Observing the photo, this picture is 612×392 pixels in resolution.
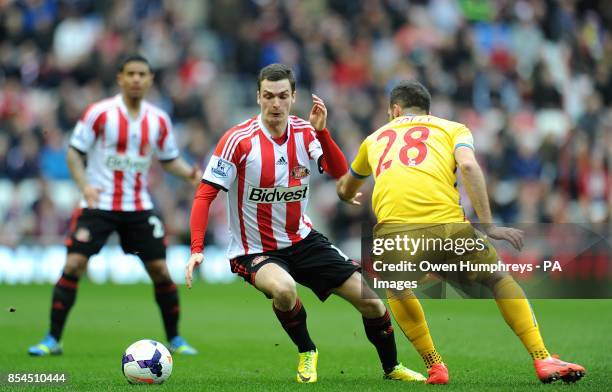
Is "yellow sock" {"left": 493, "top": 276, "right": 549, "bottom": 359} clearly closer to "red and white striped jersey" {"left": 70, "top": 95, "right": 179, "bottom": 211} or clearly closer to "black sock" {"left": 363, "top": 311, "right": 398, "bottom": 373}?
"black sock" {"left": 363, "top": 311, "right": 398, "bottom": 373}

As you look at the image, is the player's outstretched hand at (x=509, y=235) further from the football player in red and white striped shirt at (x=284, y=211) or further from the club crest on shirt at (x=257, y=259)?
the club crest on shirt at (x=257, y=259)

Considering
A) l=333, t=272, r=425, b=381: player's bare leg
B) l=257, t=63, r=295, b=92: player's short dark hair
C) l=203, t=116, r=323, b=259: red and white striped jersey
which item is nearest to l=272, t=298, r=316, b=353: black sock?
l=333, t=272, r=425, b=381: player's bare leg

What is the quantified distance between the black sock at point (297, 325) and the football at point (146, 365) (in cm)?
89

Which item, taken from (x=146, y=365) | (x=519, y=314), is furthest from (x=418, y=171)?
(x=146, y=365)

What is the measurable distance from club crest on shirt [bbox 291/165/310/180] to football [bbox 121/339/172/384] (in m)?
1.58

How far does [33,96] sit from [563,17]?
10796mm

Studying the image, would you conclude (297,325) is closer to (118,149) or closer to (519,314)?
(519,314)

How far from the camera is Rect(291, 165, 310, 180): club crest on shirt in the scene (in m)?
8.12

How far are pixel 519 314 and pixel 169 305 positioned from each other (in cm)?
397

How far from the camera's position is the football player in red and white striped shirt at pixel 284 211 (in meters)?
7.87

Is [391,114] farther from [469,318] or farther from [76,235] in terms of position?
[469,318]

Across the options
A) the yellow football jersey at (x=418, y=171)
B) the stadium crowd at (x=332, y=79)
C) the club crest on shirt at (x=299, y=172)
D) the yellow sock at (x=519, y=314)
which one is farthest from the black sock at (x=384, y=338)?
the stadium crowd at (x=332, y=79)

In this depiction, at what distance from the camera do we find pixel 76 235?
1007 centimetres

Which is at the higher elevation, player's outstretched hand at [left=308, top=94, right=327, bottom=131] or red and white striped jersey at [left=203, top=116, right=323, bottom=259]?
player's outstretched hand at [left=308, top=94, right=327, bottom=131]
